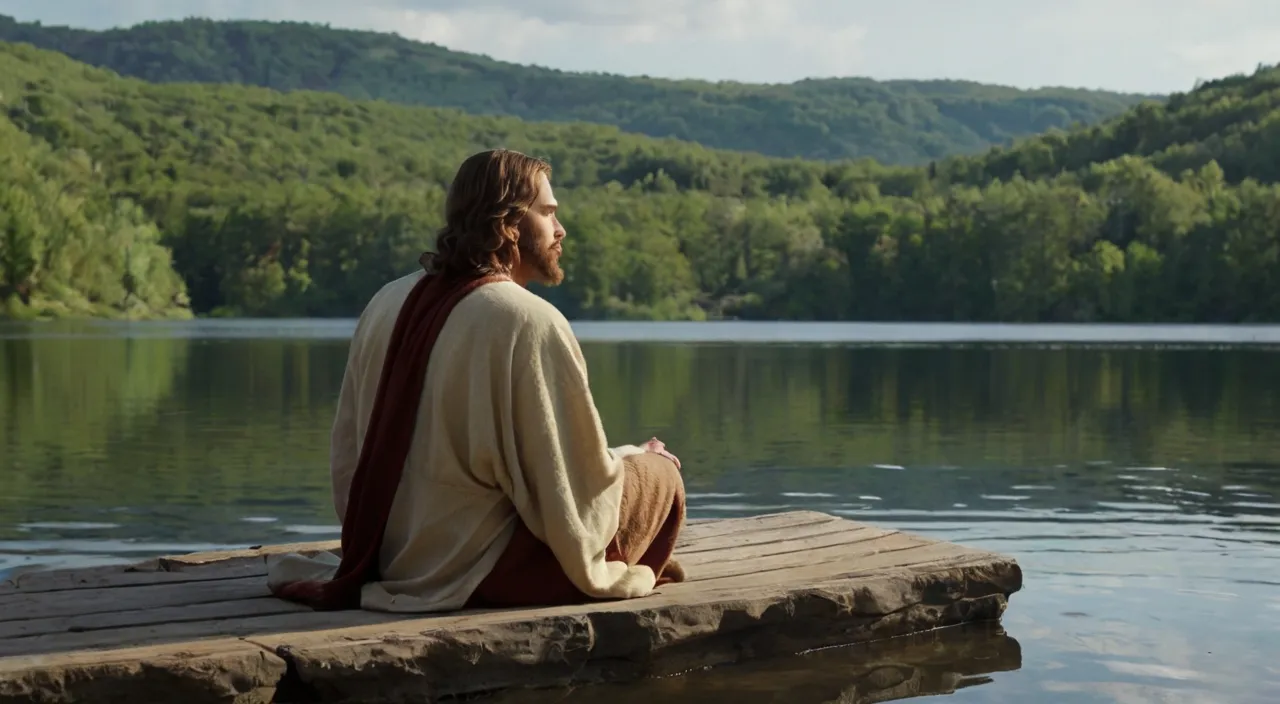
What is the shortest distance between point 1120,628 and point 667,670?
2.69m

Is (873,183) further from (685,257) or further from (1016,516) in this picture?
(1016,516)

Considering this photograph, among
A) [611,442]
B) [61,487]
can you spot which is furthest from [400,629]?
[611,442]

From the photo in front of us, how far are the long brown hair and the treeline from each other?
77255 mm

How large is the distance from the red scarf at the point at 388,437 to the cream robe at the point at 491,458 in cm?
4

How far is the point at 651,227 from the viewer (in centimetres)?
12912

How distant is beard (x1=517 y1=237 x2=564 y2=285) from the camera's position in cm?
624

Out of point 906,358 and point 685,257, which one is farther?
point 685,257

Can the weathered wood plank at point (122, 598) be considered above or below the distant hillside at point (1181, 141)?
below

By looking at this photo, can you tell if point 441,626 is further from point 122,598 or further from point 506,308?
point 122,598

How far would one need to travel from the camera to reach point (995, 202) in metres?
112

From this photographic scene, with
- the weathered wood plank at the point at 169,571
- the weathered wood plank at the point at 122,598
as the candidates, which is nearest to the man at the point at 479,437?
the weathered wood plank at the point at 122,598

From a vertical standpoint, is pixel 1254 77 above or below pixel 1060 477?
above

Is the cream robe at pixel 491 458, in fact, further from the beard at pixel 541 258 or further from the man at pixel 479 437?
the beard at pixel 541 258

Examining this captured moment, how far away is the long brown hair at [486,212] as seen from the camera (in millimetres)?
6004
